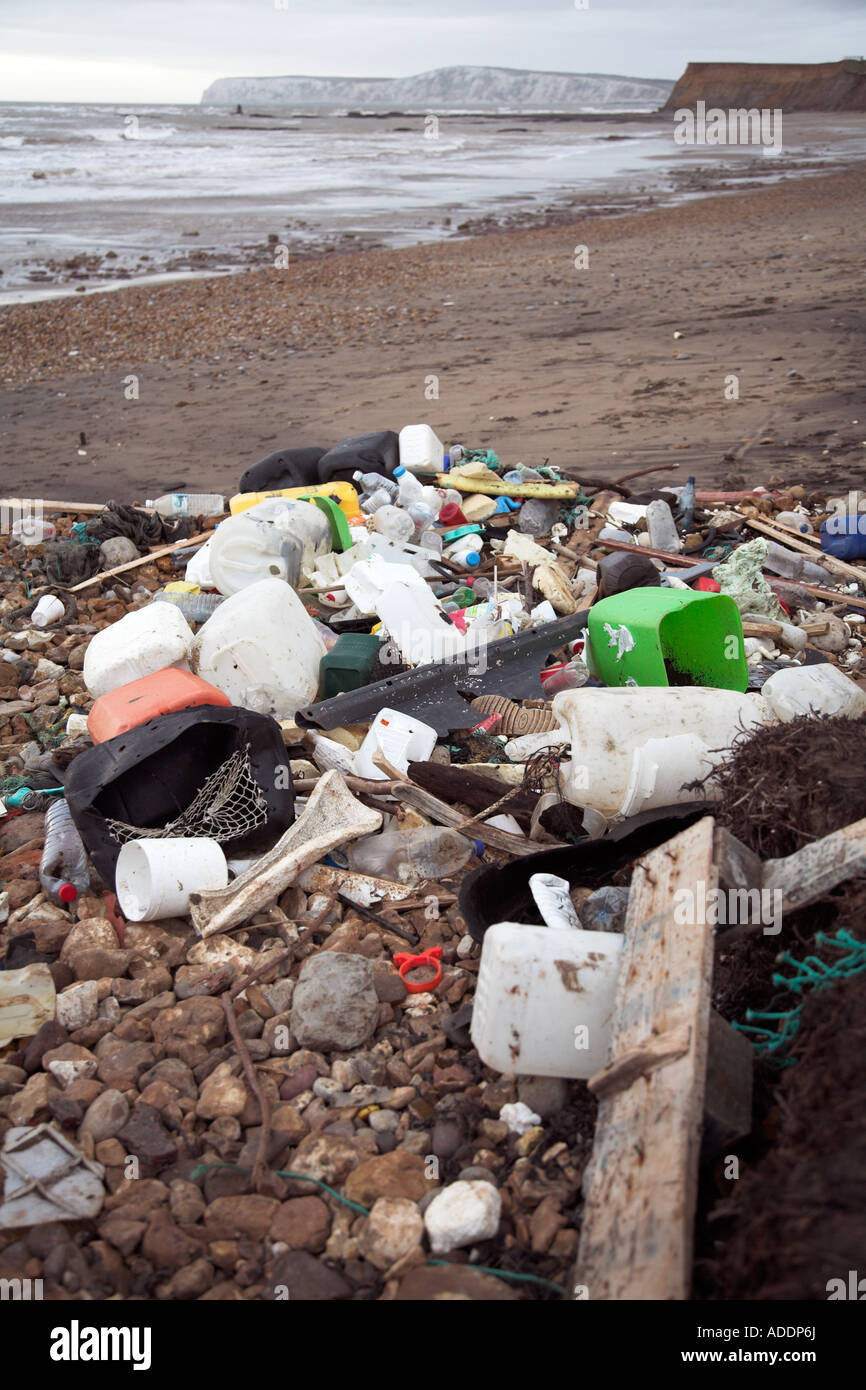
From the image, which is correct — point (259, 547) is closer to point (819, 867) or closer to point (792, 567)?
point (792, 567)

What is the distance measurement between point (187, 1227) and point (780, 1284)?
1.29 m

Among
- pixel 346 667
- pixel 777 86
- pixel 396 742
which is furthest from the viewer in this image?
pixel 777 86

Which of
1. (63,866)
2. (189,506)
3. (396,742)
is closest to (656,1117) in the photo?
(396,742)

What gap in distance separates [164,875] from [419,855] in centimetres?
85

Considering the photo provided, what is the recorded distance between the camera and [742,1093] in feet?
6.47

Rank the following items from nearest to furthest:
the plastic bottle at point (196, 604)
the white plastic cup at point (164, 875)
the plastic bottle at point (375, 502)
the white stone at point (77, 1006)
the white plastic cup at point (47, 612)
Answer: the white stone at point (77, 1006) → the white plastic cup at point (164, 875) → the plastic bottle at point (196, 604) → the white plastic cup at point (47, 612) → the plastic bottle at point (375, 502)

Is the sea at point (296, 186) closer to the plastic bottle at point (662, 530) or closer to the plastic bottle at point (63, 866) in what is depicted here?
the plastic bottle at point (662, 530)

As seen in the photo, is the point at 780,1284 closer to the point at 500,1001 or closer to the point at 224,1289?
the point at 500,1001

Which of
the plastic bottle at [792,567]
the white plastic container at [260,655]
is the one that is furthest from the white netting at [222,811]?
the plastic bottle at [792,567]

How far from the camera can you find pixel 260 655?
416 centimetres

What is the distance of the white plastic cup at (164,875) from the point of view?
3.04 meters

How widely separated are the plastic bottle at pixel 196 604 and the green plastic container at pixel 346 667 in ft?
3.04

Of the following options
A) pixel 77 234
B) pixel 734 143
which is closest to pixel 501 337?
pixel 77 234

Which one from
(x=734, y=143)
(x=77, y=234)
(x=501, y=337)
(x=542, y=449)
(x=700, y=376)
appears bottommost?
(x=542, y=449)
